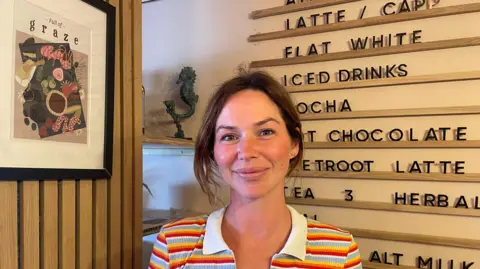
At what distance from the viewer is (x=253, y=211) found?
1.06 m

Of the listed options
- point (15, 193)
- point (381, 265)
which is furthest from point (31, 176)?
point (381, 265)

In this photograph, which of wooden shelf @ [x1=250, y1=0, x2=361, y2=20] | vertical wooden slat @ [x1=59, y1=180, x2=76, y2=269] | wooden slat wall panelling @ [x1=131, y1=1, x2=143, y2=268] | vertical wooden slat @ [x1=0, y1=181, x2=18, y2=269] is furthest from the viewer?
wooden shelf @ [x1=250, y1=0, x2=361, y2=20]

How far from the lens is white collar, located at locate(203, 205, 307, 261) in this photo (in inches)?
39.8

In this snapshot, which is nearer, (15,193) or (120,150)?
(15,193)

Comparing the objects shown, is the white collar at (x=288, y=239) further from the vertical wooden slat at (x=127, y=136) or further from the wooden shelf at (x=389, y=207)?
the wooden shelf at (x=389, y=207)

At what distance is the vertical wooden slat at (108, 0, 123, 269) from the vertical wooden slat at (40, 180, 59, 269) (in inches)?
7.0

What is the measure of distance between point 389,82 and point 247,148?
69cm

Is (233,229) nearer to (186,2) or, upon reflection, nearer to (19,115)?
(19,115)

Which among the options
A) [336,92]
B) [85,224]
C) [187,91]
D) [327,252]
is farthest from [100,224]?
[336,92]

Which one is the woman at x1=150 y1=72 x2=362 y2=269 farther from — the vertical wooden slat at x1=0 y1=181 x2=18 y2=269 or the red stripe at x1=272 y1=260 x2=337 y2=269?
the vertical wooden slat at x1=0 y1=181 x2=18 y2=269

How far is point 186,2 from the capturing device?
1.86 meters

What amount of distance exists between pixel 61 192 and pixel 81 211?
0.08 meters

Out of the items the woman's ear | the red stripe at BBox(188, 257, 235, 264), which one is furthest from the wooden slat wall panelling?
the woman's ear

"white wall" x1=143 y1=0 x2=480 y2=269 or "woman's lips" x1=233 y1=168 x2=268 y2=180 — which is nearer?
"woman's lips" x1=233 y1=168 x2=268 y2=180
